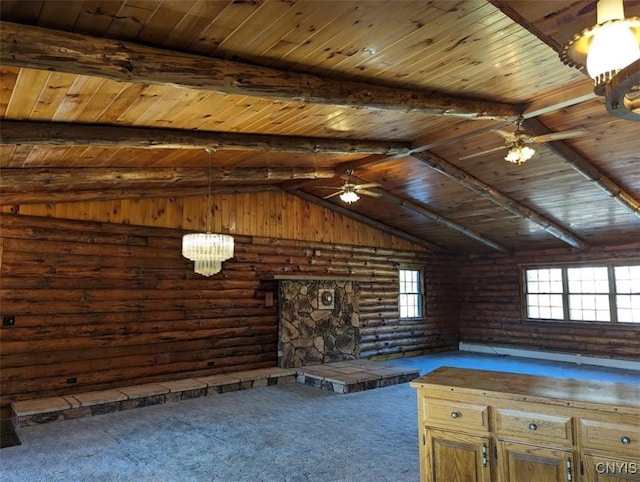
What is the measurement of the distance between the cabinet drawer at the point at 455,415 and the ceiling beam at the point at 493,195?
14.4 ft

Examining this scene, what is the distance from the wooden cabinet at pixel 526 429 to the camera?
2.52m

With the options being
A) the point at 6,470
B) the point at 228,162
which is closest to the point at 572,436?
the point at 6,470

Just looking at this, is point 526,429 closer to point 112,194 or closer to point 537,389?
point 537,389

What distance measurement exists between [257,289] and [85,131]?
5.06 meters

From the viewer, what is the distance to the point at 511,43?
3.51 meters

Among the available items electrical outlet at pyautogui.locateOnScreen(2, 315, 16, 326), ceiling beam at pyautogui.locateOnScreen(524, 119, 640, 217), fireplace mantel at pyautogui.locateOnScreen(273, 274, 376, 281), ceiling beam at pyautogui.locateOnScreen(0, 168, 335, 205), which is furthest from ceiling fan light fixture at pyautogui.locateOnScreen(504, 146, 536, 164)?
electrical outlet at pyautogui.locateOnScreen(2, 315, 16, 326)

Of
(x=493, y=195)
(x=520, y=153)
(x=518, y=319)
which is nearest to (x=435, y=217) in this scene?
(x=493, y=195)

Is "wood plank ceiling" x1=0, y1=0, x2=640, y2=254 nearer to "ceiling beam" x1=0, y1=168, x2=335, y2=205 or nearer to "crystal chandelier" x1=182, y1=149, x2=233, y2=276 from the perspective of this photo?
"ceiling beam" x1=0, y1=168, x2=335, y2=205

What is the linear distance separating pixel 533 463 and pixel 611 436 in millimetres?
471

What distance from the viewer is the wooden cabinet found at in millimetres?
2516

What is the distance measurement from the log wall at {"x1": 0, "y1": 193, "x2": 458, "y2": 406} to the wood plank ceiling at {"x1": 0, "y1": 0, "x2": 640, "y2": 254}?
68 cm

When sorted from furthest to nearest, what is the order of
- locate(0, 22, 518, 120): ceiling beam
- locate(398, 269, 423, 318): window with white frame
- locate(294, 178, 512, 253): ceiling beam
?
1. locate(398, 269, 423, 318): window with white frame
2. locate(294, 178, 512, 253): ceiling beam
3. locate(0, 22, 518, 120): ceiling beam

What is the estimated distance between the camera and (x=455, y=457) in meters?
3.01

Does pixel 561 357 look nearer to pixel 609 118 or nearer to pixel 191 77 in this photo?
pixel 609 118
